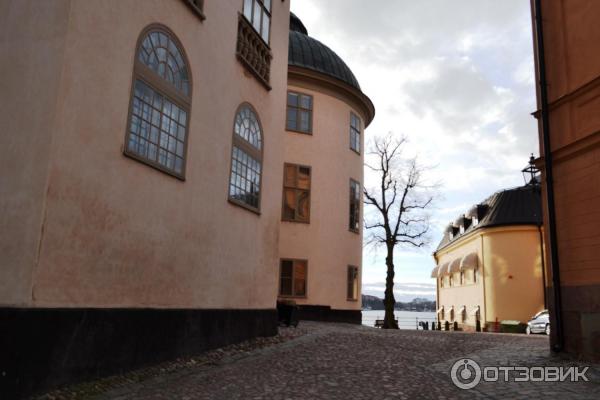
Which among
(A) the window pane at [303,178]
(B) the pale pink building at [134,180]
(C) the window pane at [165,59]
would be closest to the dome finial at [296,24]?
(A) the window pane at [303,178]

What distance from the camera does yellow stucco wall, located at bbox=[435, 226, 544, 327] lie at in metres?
33.0

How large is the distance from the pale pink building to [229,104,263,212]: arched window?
5 centimetres

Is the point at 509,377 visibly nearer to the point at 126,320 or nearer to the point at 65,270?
the point at 126,320

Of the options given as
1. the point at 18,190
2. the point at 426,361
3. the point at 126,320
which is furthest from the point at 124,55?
the point at 426,361

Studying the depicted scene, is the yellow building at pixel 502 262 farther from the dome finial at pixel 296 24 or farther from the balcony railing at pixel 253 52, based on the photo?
the balcony railing at pixel 253 52

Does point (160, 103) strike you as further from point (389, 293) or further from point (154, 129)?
point (389, 293)

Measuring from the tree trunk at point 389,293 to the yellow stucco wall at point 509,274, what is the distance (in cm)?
883

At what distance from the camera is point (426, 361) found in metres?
10.1

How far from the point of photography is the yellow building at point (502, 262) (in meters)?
33.1

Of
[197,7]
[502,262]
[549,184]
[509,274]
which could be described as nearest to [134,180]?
[197,7]

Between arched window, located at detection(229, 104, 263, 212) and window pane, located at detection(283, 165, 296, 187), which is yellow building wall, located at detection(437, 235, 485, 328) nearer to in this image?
window pane, located at detection(283, 165, 296, 187)

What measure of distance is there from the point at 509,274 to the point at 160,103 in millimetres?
29983

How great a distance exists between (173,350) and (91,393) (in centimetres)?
228

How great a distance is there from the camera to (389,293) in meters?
28.5
